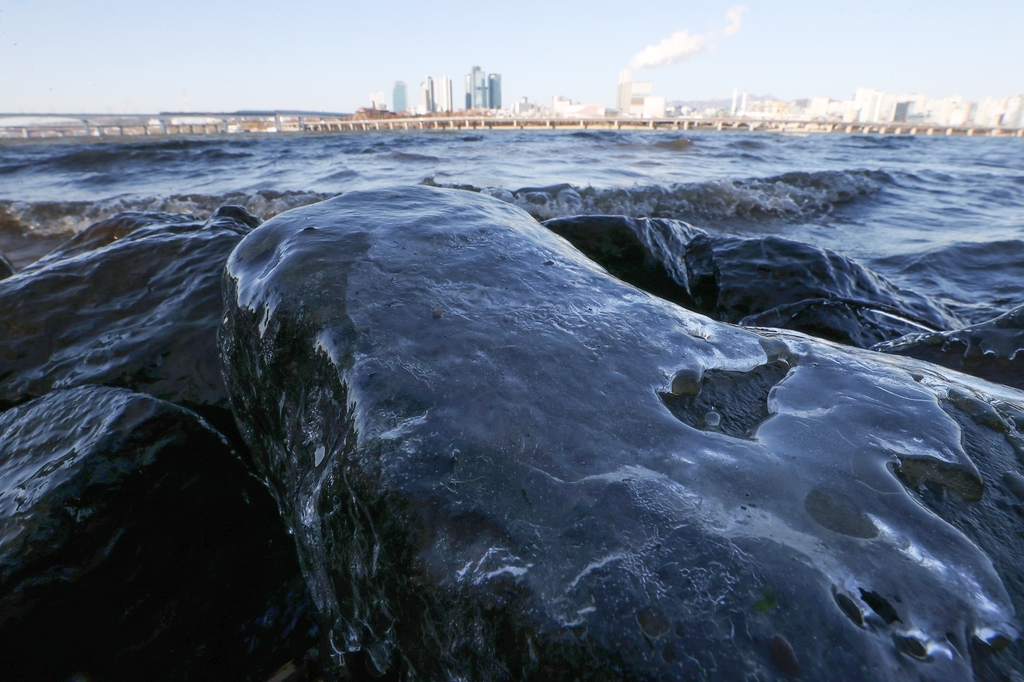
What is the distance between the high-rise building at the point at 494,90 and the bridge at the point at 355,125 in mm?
92535

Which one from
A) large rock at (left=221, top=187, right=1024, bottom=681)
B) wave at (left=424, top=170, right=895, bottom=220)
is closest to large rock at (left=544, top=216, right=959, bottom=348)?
large rock at (left=221, top=187, right=1024, bottom=681)

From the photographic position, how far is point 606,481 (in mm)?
890

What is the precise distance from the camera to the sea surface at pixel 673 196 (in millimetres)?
5508

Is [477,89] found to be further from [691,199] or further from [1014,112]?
[691,199]

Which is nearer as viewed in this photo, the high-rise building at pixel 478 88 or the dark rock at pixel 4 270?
the dark rock at pixel 4 270

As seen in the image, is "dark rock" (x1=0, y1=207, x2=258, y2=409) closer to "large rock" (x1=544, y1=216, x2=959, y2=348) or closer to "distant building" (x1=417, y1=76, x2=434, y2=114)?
"large rock" (x1=544, y1=216, x2=959, y2=348)

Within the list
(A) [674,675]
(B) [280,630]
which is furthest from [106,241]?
(A) [674,675]

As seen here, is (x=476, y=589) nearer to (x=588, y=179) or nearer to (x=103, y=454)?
(x=103, y=454)

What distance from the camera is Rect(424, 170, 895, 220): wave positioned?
763cm

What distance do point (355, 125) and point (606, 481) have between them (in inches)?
2242

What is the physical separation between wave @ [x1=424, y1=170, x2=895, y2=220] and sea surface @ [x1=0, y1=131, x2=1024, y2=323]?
0.03m

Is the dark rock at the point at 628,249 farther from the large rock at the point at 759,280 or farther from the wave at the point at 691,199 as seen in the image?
the wave at the point at 691,199

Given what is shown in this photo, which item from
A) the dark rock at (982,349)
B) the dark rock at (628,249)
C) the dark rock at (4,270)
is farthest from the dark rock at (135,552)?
the dark rock at (4,270)

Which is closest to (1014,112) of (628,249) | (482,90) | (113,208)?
(482,90)
